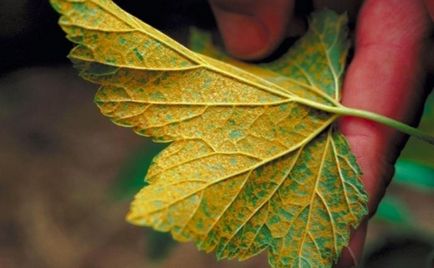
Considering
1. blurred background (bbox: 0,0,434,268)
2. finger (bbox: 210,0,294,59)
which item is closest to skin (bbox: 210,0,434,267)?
finger (bbox: 210,0,294,59)

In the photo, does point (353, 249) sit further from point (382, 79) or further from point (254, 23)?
point (254, 23)

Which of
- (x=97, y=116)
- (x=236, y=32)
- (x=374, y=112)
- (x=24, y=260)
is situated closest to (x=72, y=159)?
(x=97, y=116)

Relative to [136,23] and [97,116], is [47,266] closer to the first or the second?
[97,116]

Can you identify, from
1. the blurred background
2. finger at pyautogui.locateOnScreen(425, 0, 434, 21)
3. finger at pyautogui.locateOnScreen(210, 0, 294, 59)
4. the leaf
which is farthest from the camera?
the blurred background

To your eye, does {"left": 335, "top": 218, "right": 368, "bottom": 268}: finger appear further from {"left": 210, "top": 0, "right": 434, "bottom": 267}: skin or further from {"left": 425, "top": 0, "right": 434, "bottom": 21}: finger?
{"left": 425, "top": 0, "right": 434, "bottom": 21}: finger

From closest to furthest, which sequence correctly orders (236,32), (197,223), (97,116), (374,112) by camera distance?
(197,223)
(374,112)
(236,32)
(97,116)

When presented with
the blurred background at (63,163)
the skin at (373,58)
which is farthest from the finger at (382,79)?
the blurred background at (63,163)

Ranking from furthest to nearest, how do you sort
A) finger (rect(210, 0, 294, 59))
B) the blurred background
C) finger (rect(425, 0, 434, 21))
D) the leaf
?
the blurred background, finger (rect(210, 0, 294, 59)), finger (rect(425, 0, 434, 21)), the leaf

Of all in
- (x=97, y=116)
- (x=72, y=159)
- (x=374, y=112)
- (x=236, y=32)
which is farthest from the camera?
(x=97, y=116)

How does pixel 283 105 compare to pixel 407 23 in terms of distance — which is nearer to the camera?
pixel 283 105
